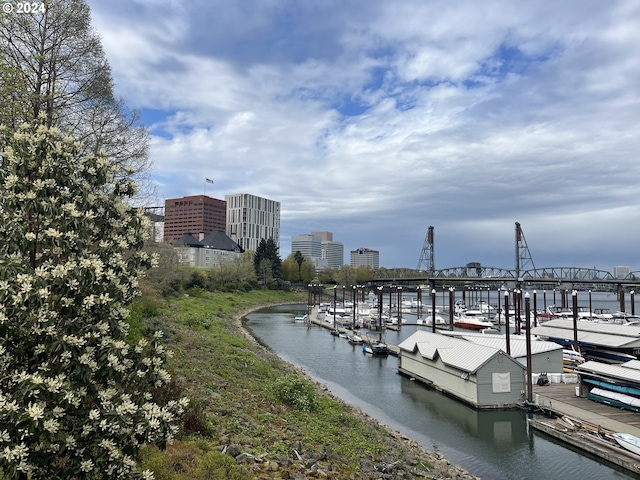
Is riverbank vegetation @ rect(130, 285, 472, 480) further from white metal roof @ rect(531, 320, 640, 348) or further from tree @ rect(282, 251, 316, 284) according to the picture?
tree @ rect(282, 251, 316, 284)

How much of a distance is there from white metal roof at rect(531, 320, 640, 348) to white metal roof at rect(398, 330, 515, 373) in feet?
57.0

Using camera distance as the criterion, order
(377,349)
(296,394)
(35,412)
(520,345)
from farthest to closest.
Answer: (377,349)
(520,345)
(296,394)
(35,412)

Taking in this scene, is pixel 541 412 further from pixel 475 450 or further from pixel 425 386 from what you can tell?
pixel 425 386

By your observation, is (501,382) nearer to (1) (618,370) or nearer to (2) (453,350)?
(2) (453,350)

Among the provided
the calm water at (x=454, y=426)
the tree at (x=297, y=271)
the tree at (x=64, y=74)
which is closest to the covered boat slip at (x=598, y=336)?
the calm water at (x=454, y=426)

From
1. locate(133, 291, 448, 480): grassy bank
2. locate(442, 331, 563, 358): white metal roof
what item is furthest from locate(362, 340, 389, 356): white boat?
locate(133, 291, 448, 480): grassy bank

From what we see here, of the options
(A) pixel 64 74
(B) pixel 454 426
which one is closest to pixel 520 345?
(B) pixel 454 426

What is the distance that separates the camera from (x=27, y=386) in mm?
5418

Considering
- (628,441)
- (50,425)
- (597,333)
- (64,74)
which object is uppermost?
(64,74)

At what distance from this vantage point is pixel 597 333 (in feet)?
149

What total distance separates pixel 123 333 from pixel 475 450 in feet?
71.8

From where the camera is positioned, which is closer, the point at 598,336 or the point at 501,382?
the point at 501,382

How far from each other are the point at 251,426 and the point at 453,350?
19.9 m

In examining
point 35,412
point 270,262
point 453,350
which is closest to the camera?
point 35,412
